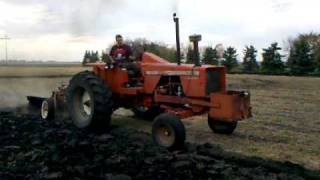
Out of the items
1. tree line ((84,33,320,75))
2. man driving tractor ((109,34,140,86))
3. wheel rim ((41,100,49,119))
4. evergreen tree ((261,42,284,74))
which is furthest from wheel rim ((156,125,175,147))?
evergreen tree ((261,42,284,74))

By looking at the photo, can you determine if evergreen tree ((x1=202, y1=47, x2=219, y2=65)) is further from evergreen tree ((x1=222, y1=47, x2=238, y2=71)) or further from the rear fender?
the rear fender

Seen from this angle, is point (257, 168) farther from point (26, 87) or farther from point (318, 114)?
point (26, 87)

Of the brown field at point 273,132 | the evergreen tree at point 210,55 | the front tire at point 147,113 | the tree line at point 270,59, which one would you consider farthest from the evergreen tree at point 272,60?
the front tire at point 147,113

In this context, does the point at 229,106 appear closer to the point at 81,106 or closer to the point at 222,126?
the point at 222,126

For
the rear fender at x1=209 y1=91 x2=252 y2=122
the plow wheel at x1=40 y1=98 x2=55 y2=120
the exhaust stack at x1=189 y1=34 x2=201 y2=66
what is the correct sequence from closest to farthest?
the rear fender at x1=209 y1=91 x2=252 y2=122, the exhaust stack at x1=189 y1=34 x2=201 y2=66, the plow wheel at x1=40 y1=98 x2=55 y2=120

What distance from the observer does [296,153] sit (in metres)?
9.24

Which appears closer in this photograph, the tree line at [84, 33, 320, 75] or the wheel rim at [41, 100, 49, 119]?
the wheel rim at [41, 100, 49, 119]

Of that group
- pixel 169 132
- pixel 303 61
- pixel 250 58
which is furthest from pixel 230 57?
pixel 169 132

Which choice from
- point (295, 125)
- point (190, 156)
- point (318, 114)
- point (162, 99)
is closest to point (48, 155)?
point (190, 156)

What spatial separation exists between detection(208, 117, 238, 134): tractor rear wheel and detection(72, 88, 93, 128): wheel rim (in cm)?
272

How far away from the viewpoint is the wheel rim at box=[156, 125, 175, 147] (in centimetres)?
963

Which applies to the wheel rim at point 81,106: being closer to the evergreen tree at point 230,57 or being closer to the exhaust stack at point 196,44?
the exhaust stack at point 196,44

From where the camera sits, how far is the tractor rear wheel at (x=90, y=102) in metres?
11.4

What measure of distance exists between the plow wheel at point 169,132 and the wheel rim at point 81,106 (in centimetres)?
249
